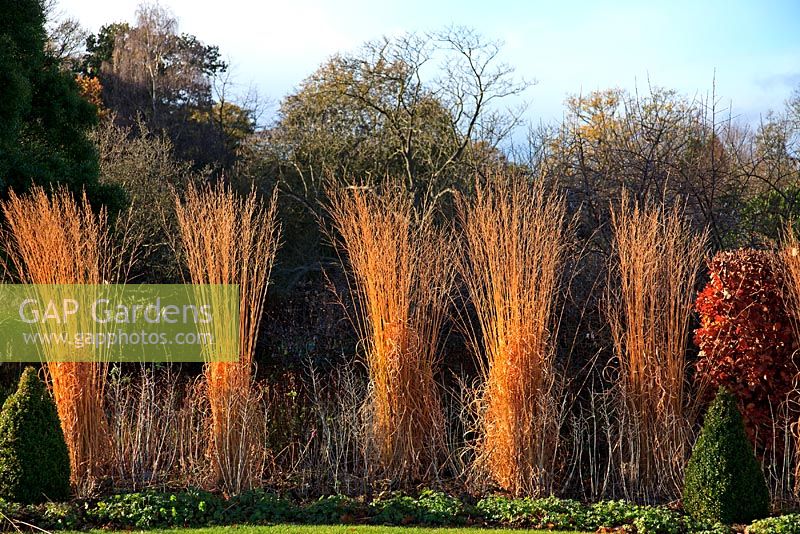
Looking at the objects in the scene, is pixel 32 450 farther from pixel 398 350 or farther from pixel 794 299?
pixel 794 299

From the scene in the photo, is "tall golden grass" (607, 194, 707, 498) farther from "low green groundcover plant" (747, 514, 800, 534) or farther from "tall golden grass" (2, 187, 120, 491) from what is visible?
"tall golden grass" (2, 187, 120, 491)

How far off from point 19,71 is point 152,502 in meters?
5.15

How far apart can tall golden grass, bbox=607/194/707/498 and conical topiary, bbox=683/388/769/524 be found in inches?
17.7

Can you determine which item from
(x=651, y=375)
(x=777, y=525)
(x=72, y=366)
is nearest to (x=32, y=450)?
(x=72, y=366)

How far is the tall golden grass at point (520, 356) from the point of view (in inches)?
204

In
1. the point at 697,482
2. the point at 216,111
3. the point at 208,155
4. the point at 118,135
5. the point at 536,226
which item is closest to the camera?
the point at 697,482

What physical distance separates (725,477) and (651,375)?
836 millimetres

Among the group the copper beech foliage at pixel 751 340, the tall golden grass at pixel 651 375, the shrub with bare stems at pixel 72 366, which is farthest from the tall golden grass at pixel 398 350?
the copper beech foliage at pixel 751 340

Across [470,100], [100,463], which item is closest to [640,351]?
[100,463]

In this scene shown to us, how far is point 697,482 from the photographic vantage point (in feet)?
15.7

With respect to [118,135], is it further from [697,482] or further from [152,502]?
[697,482]

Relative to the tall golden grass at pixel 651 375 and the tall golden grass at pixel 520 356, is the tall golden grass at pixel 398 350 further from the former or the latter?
the tall golden grass at pixel 651 375

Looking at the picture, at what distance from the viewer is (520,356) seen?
5219 millimetres

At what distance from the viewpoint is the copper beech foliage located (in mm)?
5543
